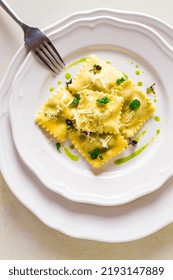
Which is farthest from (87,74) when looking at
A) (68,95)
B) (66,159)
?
(66,159)

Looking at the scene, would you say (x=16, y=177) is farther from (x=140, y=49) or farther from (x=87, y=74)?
(x=140, y=49)

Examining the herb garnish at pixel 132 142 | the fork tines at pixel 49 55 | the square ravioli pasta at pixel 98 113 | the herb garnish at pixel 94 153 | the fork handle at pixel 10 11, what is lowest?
the herb garnish at pixel 94 153

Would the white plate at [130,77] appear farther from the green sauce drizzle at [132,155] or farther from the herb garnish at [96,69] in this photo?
the herb garnish at [96,69]

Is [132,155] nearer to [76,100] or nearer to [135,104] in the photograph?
[135,104]

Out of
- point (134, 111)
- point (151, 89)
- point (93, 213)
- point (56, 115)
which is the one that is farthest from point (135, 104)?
point (93, 213)

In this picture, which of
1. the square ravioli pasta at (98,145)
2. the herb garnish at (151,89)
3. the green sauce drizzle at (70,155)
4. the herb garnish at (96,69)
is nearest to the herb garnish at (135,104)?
the herb garnish at (151,89)

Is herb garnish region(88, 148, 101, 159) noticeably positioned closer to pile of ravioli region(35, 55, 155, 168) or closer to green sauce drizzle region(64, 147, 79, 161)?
pile of ravioli region(35, 55, 155, 168)
